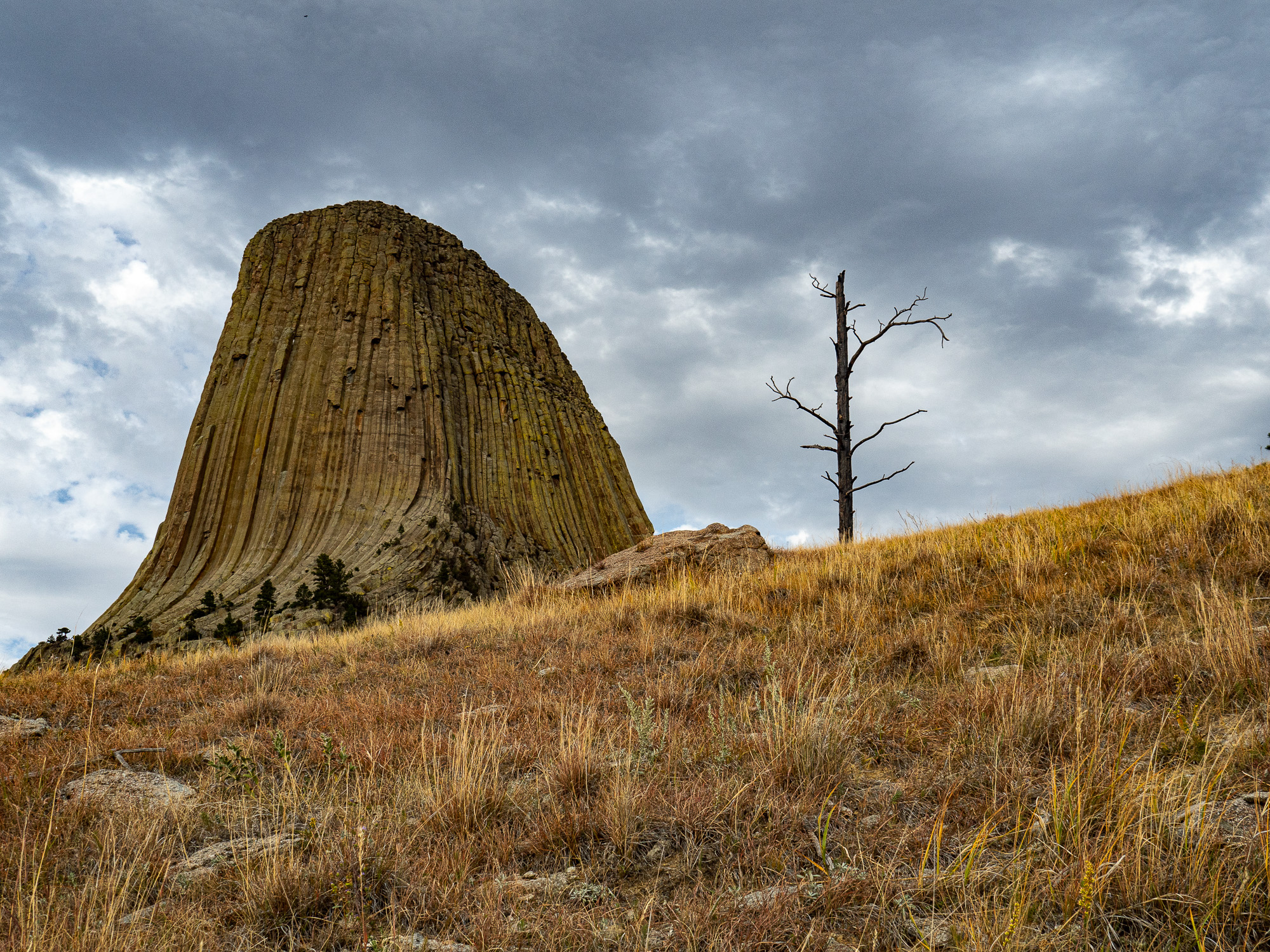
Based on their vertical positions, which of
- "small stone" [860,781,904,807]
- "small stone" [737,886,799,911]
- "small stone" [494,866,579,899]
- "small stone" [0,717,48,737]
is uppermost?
"small stone" [0,717,48,737]

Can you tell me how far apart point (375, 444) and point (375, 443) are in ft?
0.20

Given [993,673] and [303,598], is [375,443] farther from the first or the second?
[993,673]

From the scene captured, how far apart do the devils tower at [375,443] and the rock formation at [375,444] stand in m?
0.08

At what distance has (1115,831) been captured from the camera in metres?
2.64

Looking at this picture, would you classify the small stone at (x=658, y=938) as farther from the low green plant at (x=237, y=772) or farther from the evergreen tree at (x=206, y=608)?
the evergreen tree at (x=206, y=608)

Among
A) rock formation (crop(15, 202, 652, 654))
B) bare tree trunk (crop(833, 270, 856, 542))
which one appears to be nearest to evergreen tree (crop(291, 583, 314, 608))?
rock formation (crop(15, 202, 652, 654))

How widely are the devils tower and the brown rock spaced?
449 inches

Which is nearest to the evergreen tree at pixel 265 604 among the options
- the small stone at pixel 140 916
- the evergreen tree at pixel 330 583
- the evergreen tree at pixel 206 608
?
the evergreen tree at pixel 330 583

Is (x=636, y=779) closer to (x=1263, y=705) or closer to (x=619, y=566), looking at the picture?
(x=1263, y=705)

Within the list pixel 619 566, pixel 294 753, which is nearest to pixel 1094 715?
pixel 294 753

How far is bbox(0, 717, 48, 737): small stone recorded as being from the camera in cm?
574

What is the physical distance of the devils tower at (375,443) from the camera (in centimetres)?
2536

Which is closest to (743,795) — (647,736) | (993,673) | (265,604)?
(647,736)

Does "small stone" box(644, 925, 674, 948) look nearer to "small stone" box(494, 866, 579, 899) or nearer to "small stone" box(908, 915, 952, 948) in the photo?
"small stone" box(494, 866, 579, 899)
